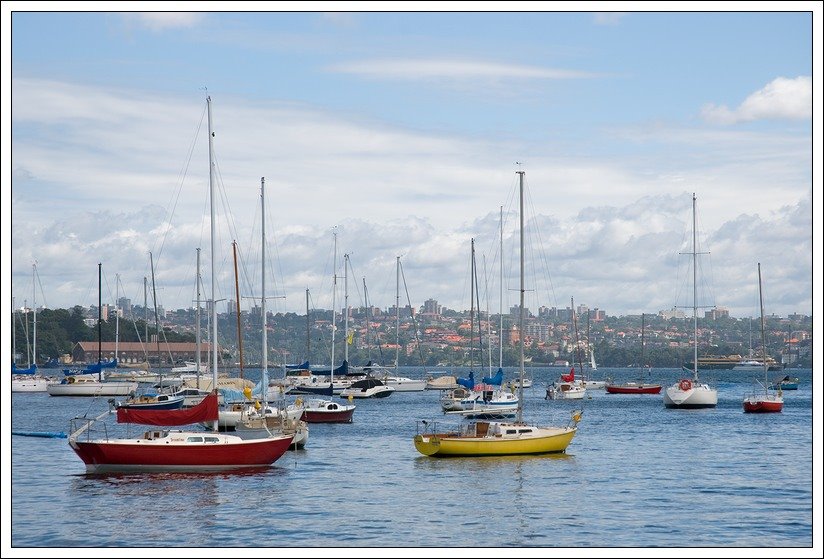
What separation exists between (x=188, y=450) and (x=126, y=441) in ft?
7.94

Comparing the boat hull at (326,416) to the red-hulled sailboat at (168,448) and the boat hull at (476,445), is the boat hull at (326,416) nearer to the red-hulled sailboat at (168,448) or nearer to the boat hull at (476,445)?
the boat hull at (476,445)

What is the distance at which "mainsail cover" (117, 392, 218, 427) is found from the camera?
4497 cm

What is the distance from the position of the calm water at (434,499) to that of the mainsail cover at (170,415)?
221 centimetres

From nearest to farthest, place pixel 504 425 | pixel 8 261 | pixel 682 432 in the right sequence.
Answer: pixel 8 261, pixel 504 425, pixel 682 432

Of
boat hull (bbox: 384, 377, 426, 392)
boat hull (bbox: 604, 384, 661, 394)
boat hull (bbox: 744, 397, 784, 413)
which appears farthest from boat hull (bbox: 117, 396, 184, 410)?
boat hull (bbox: 604, 384, 661, 394)

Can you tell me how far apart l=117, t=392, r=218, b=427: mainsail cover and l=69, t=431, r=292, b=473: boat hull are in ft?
2.46

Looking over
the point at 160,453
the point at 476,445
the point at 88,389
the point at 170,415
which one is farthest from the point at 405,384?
the point at 160,453

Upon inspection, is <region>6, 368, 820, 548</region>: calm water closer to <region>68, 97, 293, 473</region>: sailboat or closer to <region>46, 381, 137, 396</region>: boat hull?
<region>68, 97, 293, 473</region>: sailboat

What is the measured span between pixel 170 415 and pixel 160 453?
174 cm

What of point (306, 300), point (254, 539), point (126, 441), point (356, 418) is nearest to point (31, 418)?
point (356, 418)

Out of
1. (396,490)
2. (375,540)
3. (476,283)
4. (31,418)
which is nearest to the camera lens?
(375,540)

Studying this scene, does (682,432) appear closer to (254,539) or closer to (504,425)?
(504,425)

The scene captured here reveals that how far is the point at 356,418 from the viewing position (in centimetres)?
8238

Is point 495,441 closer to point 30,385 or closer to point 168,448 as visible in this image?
point 168,448
